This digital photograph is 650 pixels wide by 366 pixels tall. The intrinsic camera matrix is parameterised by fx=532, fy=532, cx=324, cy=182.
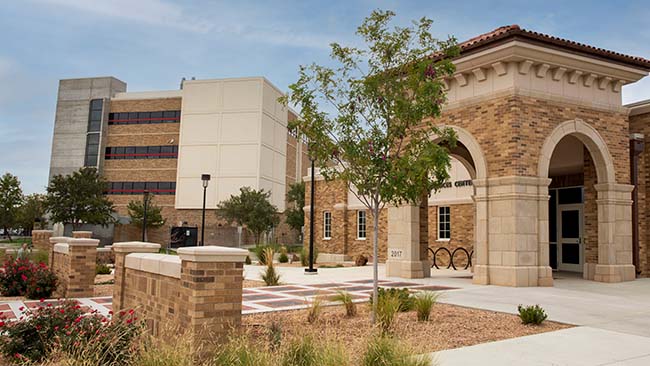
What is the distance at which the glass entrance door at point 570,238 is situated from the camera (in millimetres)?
19250

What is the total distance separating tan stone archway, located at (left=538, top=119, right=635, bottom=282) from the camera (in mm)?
15680

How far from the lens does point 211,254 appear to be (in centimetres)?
586

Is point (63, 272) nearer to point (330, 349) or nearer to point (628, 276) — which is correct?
point (330, 349)

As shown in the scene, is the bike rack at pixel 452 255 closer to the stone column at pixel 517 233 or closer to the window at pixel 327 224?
the stone column at pixel 517 233

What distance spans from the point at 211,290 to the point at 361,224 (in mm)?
22860

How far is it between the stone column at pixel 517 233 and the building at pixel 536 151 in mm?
27

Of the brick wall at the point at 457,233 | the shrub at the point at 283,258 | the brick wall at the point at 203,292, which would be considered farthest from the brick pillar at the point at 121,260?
the shrub at the point at 283,258

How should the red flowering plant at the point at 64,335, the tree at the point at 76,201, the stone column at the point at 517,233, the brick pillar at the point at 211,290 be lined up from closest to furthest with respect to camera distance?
the brick pillar at the point at 211,290 < the red flowering plant at the point at 64,335 < the stone column at the point at 517,233 < the tree at the point at 76,201

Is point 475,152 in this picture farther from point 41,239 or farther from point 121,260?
point 41,239

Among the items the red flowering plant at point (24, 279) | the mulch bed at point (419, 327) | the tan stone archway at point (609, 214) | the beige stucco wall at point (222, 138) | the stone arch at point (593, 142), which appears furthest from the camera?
the beige stucco wall at point (222, 138)

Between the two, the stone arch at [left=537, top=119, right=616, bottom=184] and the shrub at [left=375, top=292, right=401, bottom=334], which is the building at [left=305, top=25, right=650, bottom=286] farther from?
the shrub at [left=375, top=292, right=401, bottom=334]

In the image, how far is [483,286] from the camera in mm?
14359

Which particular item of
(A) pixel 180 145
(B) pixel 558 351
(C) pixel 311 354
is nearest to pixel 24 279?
(C) pixel 311 354

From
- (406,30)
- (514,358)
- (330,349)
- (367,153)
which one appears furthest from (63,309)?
(406,30)
